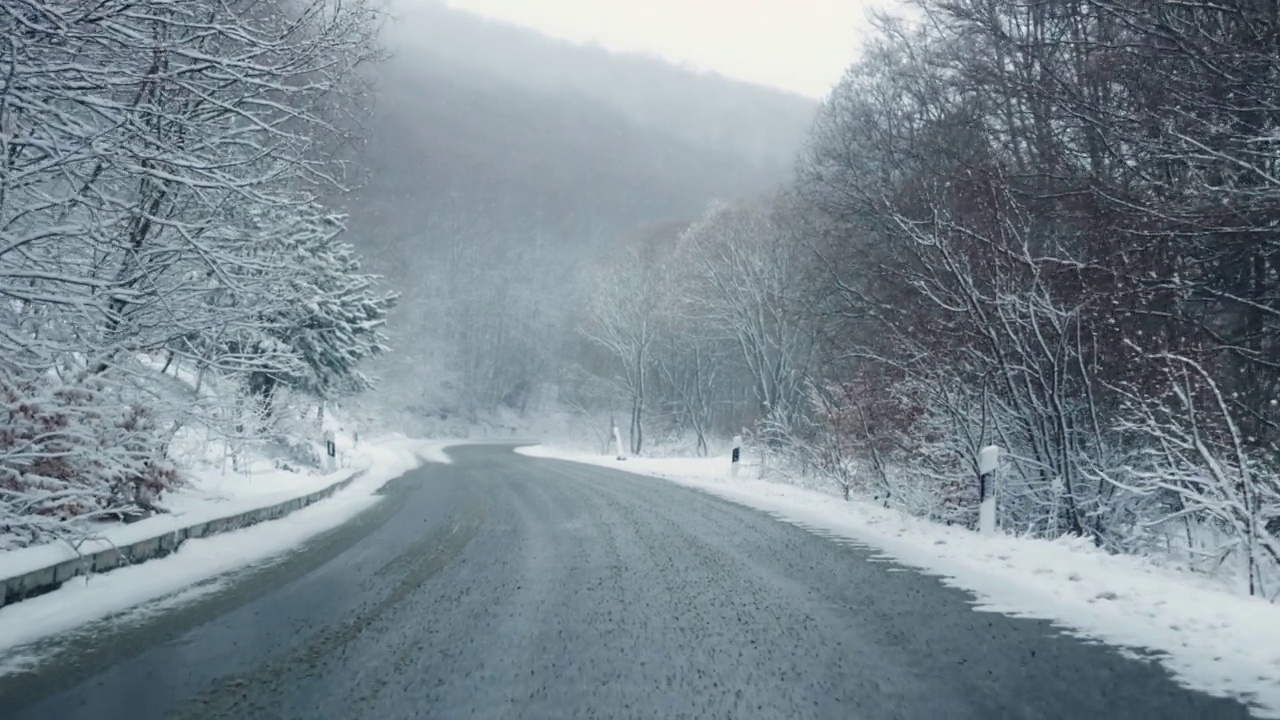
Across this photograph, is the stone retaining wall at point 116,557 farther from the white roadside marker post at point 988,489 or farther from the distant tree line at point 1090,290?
the white roadside marker post at point 988,489

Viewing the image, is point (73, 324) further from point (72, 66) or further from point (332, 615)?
point (332, 615)

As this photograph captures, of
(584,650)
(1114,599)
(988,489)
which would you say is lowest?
(584,650)

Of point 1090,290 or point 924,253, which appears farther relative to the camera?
point 924,253

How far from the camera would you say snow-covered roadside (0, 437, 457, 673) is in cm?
578

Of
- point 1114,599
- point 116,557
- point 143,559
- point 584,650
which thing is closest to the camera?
point 584,650

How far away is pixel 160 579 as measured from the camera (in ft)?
24.8

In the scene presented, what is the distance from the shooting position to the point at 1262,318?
34.2 ft

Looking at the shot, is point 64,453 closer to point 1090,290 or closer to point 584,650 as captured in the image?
point 584,650

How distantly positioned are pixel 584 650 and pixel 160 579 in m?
4.34

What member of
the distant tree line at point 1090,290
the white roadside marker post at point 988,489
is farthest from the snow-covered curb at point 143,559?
the distant tree line at point 1090,290

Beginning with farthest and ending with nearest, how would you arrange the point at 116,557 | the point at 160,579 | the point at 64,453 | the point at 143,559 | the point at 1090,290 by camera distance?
1. the point at 1090,290
2. the point at 143,559
3. the point at 116,557
4. the point at 160,579
5. the point at 64,453

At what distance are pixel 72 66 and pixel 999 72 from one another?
11479mm

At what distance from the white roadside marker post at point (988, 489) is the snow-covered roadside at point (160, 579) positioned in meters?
7.98

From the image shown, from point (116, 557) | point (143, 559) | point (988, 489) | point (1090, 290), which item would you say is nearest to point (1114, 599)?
point (988, 489)
